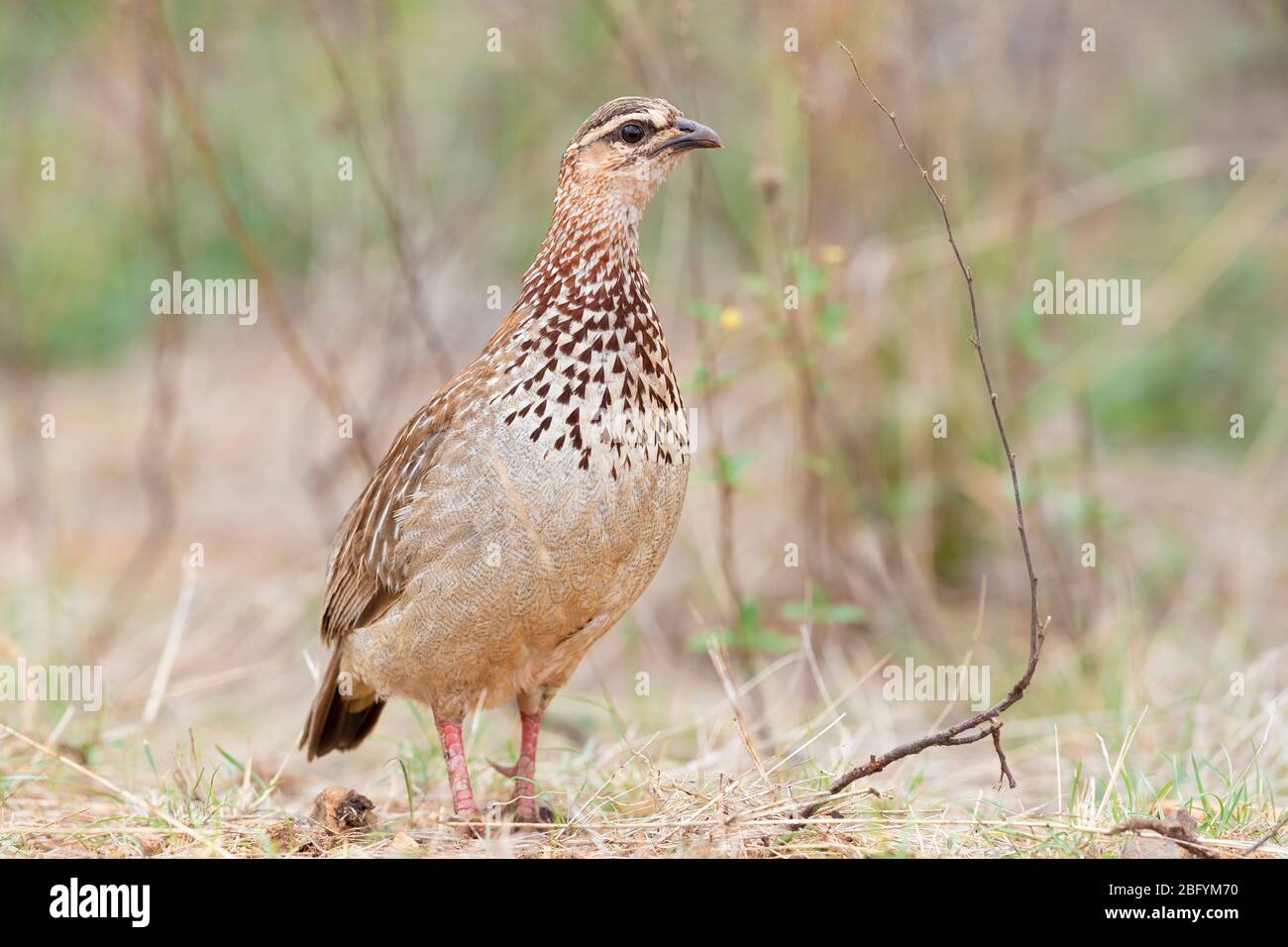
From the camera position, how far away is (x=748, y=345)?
769 centimetres

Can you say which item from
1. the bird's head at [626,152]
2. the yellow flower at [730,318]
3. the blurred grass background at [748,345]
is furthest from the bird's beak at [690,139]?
the blurred grass background at [748,345]

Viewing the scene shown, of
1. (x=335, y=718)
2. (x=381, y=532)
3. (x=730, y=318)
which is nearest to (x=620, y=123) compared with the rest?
(x=730, y=318)

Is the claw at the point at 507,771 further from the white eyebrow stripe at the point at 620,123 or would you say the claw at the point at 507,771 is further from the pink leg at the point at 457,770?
the white eyebrow stripe at the point at 620,123

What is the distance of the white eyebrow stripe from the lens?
4.23 metres

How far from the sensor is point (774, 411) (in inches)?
308

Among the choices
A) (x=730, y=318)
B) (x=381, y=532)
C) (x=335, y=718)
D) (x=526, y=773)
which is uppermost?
(x=730, y=318)

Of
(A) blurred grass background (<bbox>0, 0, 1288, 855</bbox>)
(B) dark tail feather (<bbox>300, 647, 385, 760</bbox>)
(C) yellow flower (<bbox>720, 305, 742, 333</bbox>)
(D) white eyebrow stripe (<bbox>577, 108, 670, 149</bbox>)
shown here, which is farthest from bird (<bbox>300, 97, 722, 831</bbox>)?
(A) blurred grass background (<bbox>0, 0, 1288, 855</bbox>)

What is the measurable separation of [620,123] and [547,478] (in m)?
1.08

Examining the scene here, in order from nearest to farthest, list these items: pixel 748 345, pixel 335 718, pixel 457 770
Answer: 1. pixel 457 770
2. pixel 335 718
3. pixel 748 345

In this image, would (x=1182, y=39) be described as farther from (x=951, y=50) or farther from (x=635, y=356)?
(x=635, y=356)

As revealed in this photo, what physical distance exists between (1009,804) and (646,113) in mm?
2584

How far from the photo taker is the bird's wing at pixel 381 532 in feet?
14.4

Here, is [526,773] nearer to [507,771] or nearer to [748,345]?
[507,771]
